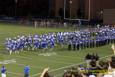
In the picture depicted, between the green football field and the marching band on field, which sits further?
the marching band on field

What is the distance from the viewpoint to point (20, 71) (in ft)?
59.0

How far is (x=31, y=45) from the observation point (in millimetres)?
24312

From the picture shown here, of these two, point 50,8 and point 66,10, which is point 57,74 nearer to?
point 66,10

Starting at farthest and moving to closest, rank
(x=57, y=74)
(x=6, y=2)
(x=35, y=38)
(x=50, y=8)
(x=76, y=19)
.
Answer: (x=6, y=2) → (x=50, y=8) → (x=76, y=19) → (x=35, y=38) → (x=57, y=74)

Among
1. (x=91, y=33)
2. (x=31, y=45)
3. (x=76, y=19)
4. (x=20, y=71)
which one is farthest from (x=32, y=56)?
(x=76, y=19)

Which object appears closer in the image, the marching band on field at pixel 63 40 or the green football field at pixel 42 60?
the green football field at pixel 42 60

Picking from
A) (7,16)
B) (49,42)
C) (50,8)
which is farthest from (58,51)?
(7,16)

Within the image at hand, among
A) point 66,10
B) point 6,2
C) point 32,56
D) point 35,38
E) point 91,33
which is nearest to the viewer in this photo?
point 32,56

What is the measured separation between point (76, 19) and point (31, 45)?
2324 cm

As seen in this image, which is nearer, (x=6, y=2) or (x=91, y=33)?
(x=91, y=33)

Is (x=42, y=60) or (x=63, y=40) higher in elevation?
(x=63, y=40)

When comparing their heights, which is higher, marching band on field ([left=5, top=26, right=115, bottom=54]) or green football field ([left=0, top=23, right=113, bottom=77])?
marching band on field ([left=5, top=26, right=115, bottom=54])

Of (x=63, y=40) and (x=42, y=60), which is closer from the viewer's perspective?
(x=42, y=60)

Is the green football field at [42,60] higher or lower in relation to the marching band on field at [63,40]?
lower
